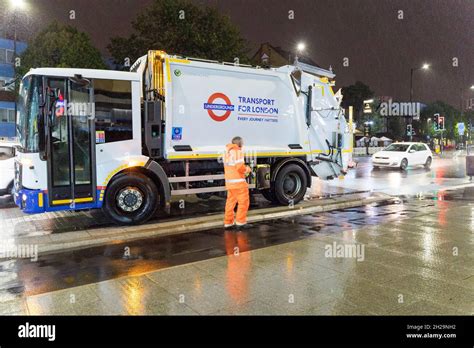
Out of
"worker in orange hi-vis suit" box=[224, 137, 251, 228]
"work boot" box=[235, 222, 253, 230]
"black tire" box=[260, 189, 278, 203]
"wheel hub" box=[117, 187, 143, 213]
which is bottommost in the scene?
"work boot" box=[235, 222, 253, 230]

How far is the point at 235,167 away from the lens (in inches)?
292

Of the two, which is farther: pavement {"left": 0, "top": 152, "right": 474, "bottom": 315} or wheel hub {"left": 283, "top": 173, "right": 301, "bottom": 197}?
wheel hub {"left": 283, "top": 173, "right": 301, "bottom": 197}

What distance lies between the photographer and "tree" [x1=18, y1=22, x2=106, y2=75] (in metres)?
20.3

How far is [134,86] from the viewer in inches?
308

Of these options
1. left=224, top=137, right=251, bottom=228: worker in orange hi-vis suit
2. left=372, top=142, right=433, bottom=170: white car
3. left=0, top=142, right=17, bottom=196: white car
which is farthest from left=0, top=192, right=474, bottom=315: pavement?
left=372, top=142, right=433, bottom=170: white car

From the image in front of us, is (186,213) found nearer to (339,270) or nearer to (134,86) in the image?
(134,86)

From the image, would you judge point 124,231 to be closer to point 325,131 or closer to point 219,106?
point 219,106

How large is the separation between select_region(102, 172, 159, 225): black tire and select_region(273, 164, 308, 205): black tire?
10.7 feet

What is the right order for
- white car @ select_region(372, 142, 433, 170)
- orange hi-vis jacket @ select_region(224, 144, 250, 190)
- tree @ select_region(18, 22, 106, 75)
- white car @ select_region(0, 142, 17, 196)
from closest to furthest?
orange hi-vis jacket @ select_region(224, 144, 250, 190) < white car @ select_region(0, 142, 17, 196) < tree @ select_region(18, 22, 106, 75) < white car @ select_region(372, 142, 433, 170)

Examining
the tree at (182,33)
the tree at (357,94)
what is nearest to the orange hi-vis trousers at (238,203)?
the tree at (182,33)

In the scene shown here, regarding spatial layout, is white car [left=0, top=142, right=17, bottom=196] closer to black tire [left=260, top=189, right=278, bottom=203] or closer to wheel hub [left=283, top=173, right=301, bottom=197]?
black tire [left=260, top=189, right=278, bottom=203]

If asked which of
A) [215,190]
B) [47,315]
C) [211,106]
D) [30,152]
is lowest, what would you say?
[47,315]

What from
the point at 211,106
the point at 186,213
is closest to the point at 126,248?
the point at 186,213

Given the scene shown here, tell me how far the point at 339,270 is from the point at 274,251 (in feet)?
3.99
